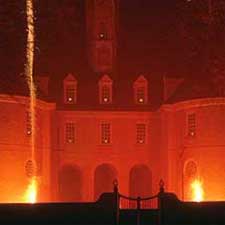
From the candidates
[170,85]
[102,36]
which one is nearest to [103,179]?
[170,85]

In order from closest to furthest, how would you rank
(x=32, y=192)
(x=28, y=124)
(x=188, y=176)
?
(x=32, y=192)
(x=188, y=176)
(x=28, y=124)

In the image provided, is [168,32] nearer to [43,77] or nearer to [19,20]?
[19,20]

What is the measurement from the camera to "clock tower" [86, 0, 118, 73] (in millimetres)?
54000

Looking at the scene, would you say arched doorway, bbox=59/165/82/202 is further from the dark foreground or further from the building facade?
the dark foreground


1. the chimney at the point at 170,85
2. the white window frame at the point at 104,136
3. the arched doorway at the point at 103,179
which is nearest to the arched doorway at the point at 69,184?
the arched doorway at the point at 103,179

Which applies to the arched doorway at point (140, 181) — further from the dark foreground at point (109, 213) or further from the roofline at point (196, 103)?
the dark foreground at point (109, 213)

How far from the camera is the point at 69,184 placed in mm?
51344

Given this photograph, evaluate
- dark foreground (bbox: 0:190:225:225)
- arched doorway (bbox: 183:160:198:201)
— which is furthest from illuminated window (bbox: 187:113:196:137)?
dark foreground (bbox: 0:190:225:225)

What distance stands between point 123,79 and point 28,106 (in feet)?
34.9

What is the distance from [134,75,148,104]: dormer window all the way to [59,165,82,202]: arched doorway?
7.04m

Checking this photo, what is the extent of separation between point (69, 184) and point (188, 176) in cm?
1067

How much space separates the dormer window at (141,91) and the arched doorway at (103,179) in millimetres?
5577

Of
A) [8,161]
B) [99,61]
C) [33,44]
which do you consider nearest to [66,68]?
[99,61]

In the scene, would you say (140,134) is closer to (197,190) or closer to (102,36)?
(197,190)
